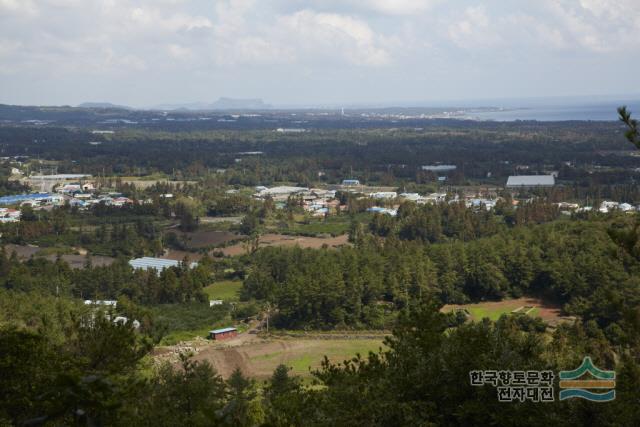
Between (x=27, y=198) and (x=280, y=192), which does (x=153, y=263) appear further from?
(x=280, y=192)

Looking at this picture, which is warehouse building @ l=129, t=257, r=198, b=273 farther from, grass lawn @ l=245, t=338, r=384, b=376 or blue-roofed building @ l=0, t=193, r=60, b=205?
blue-roofed building @ l=0, t=193, r=60, b=205

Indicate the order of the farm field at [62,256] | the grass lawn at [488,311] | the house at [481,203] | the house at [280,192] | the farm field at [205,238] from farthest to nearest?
1. the house at [280,192]
2. the house at [481,203]
3. the farm field at [205,238]
4. the farm field at [62,256]
5. the grass lawn at [488,311]

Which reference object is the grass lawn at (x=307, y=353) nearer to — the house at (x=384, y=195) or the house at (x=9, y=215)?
the house at (x=9, y=215)

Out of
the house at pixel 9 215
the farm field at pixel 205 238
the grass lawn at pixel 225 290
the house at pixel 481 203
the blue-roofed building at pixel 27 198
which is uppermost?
the house at pixel 481 203

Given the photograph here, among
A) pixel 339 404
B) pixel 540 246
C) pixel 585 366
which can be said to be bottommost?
pixel 540 246

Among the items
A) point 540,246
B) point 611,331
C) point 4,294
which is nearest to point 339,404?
point 611,331

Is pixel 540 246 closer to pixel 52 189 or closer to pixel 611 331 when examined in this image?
pixel 611 331

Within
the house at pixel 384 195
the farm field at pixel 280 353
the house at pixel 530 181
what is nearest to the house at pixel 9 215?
the house at pixel 384 195
